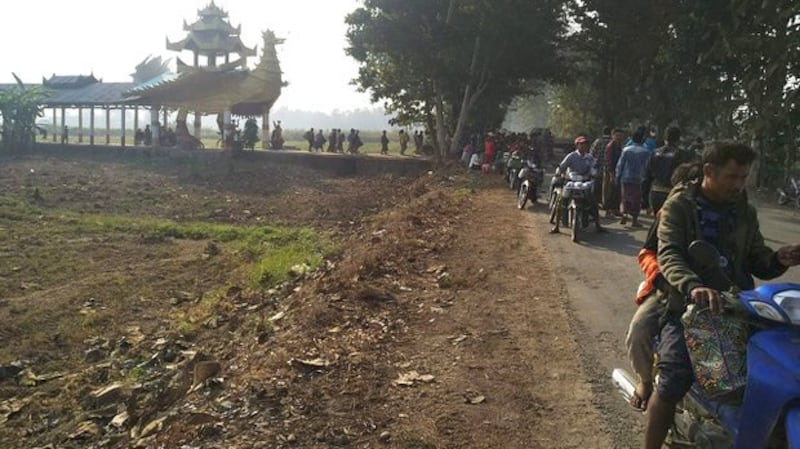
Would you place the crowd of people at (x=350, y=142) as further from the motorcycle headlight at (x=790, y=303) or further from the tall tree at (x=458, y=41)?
the motorcycle headlight at (x=790, y=303)

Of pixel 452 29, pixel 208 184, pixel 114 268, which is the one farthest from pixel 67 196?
pixel 452 29

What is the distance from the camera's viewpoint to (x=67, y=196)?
20.6 m

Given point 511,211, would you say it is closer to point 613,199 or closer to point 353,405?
point 613,199

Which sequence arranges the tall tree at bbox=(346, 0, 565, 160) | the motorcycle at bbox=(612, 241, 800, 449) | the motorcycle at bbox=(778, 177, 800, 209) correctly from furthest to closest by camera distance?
the tall tree at bbox=(346, 0, 565, 160)
the motorcycle at bbox=(778, 177, 800, 209)
the motorcycle at bbox=(612, 241, 800, 449)

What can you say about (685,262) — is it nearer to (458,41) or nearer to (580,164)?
(580,164)

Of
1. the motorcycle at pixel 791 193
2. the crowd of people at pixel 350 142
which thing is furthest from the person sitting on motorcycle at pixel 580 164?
the crowd of people at pixel 350 142

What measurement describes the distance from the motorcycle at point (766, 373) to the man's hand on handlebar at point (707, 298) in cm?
3

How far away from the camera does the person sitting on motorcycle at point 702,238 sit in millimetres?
2820

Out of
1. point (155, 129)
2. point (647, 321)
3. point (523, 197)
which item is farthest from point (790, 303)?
point (155, 129)

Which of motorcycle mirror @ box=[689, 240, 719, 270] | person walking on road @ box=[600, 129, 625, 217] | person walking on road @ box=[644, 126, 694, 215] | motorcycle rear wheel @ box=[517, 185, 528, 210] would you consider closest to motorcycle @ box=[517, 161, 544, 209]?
motorcycle rear wheel @ box=[517, 185, 528, 210]

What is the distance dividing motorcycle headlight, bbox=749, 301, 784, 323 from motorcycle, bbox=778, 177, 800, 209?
14.8 metres

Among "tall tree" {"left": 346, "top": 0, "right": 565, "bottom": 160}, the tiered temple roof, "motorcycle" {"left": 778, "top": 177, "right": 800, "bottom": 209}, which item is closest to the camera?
"motorcycle" {"left": 778, "top": 177, "right": 800, "bottom": 209}

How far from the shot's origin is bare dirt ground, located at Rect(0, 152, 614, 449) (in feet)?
12.7

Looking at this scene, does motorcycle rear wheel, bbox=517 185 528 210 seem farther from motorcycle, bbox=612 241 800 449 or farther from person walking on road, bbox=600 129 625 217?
motorcycle, bbox=612 241 800 449
